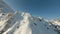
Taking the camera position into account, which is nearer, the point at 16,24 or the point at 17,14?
the point at 16,24

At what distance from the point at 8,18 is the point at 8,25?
3.49 m

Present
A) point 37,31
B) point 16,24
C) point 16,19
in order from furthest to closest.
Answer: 1. point 16,19
2. point 16,24
3. point 37,31

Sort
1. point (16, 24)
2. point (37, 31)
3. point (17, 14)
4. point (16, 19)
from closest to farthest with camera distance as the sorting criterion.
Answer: point (37, 31) → point (16, 24) → point (16, 19) → point (17, 14)

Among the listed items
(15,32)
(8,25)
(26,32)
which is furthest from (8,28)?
(26,32)

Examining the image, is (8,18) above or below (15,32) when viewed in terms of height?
above

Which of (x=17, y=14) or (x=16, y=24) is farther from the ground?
(x=17, y=14)

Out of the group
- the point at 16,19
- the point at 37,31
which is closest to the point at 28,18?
the point at 16,19

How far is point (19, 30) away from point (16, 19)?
280 inches

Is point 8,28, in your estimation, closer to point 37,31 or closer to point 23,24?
point 23,24

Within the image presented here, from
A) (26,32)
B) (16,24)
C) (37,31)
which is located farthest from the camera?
(16,24)

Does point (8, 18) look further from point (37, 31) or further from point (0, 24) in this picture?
point (37, 31)

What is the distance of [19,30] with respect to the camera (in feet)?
115

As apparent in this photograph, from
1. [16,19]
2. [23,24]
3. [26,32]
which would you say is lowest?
[26,32]

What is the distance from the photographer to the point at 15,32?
34.8 m
